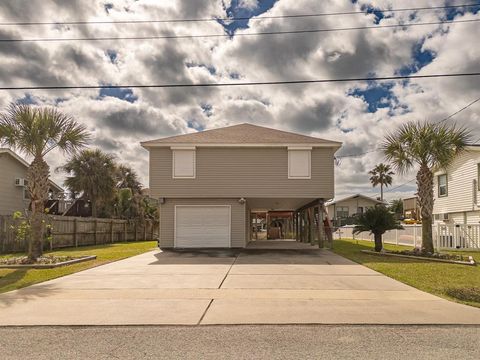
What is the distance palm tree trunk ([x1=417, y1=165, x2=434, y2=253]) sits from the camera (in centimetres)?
1664

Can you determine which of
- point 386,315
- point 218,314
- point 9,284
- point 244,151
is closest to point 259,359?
point 218,314

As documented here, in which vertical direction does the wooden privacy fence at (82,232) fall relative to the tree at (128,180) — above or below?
below

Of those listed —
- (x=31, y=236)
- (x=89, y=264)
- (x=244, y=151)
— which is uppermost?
(x=244, y=151)

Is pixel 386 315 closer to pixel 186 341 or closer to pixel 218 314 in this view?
pixel 218 314

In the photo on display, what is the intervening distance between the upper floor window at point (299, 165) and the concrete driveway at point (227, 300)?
28.3 feet

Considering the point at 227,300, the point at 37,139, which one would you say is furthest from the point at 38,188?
the point at 227,300

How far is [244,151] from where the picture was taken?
68.8ft

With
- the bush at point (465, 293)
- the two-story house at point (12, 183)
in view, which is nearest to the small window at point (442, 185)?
the bush at point (465, 293)

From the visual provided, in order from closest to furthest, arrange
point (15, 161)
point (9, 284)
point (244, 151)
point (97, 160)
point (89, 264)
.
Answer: point (9, 284) → point (89, 264) → point (244, 151) → point (15, 161) → point (97, 160)

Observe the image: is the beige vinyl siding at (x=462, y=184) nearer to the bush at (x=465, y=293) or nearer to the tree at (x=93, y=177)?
the bush at (x=465, y=293)

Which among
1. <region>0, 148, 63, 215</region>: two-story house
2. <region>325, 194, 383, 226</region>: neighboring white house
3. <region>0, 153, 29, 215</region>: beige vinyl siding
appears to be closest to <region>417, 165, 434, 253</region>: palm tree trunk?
<region>0, 148, 63, 215</region>: two-story house

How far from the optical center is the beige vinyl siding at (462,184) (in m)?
22.4

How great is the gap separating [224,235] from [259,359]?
16.7 metres

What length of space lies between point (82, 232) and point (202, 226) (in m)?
9.05
